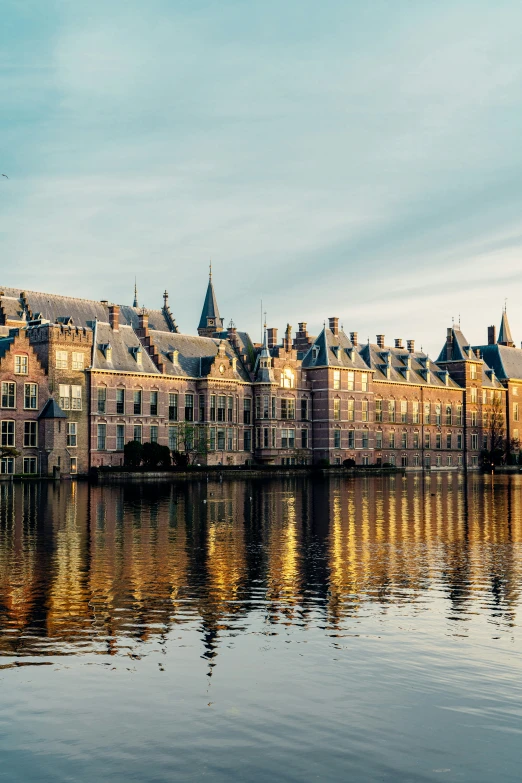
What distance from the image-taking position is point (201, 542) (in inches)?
1233

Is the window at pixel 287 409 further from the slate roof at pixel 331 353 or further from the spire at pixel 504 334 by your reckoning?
the spire at pixel 504 334

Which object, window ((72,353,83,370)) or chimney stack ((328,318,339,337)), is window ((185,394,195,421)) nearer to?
window ((72,353,83,370))

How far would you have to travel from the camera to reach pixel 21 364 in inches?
3334

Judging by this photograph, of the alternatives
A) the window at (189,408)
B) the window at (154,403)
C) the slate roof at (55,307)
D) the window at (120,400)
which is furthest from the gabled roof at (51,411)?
the window at (189,408)

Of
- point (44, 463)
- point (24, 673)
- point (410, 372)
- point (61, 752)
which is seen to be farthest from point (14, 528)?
point (410, 372)

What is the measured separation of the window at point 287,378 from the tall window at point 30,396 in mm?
36368

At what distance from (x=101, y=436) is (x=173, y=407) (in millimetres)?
11281

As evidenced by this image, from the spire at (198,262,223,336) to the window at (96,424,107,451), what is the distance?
3938cm

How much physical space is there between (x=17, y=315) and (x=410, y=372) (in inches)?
2347

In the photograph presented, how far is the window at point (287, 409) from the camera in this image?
114562 millimetres

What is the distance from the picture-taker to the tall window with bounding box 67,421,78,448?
88500 mm

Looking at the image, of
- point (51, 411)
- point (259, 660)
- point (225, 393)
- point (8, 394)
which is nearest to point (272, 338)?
point (225, 393)

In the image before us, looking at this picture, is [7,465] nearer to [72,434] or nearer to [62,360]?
[72,434]

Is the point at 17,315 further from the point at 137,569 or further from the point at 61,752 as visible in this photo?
the point at 61,752
